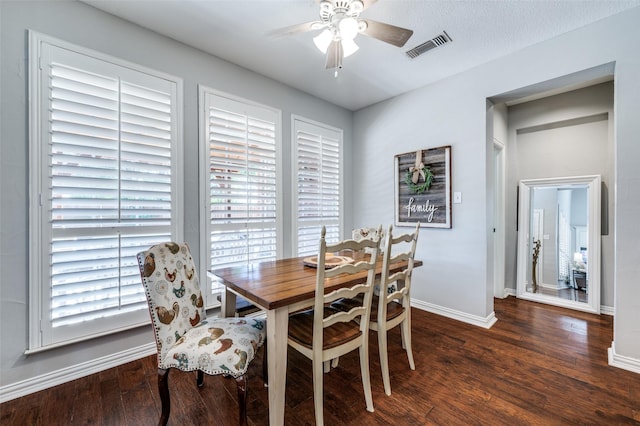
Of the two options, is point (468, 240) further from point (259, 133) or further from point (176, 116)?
point (176, 116)

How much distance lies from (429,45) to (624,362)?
303cm

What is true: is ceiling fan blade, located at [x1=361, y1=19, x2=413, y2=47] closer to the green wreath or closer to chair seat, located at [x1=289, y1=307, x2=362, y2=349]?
the green wreath

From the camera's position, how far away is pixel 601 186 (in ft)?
9.94

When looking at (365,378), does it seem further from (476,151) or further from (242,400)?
(476,151)

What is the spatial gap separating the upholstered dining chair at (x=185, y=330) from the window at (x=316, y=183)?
1.72 m

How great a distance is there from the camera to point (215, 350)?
1.37 meters

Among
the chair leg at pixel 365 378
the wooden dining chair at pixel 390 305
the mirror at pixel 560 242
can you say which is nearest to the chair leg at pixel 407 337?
the wooden dining chair at pixel 390 305

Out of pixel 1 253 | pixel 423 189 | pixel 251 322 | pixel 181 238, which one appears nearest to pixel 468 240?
pixel 423 189

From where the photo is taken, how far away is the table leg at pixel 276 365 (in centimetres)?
135

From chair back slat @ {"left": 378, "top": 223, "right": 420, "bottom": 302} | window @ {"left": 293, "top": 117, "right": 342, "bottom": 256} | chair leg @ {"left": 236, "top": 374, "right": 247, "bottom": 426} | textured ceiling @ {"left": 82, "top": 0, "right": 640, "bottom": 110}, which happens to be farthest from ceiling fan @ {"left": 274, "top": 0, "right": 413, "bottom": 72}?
chair leg @ {"left": 236, "top": 374, "right": 247, "bottom": 426}

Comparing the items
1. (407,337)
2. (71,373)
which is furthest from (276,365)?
(71,373)

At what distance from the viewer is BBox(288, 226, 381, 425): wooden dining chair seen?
141 centimetres

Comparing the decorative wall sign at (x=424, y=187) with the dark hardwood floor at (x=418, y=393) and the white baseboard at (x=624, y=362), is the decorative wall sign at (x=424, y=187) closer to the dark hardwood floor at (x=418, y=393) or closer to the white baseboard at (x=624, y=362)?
the dark hardwood floor at (x=418, y=393)

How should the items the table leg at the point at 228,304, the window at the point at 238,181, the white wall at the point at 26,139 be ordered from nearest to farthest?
the white wall at the point at 26,139
the table leg at the point at 228,304
the window at the point at 238,181
